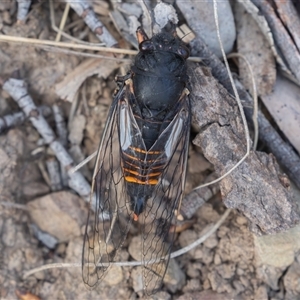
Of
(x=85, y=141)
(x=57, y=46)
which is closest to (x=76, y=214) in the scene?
(x=85, y=141)

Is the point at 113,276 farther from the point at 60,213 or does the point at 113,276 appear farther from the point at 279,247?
the point at 279,247

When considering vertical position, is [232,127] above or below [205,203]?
above

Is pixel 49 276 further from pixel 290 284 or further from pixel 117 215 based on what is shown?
pixel 290 284

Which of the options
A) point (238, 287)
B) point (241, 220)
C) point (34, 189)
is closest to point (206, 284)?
point (238, 287)

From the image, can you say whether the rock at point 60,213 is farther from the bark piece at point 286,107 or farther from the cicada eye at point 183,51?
the bark piece at point 286,107

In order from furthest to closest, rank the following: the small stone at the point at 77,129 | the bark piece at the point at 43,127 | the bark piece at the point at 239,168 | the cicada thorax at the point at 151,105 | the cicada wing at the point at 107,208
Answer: the small stone at the point at 77,129 < the bark piece at the point at 43,127 < the cicada wing at the point at 107,208 < the cicada thorax at the point at 151,105 < the bark piece at the point at 239,168

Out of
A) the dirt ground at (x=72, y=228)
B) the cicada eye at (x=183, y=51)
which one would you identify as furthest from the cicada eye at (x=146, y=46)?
the dirt ground at (x=72, y=228)

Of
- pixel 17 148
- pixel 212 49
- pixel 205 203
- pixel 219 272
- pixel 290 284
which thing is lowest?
pixel 290 284

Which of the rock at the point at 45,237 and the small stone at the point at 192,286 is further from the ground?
the rock at the point at 45,237
